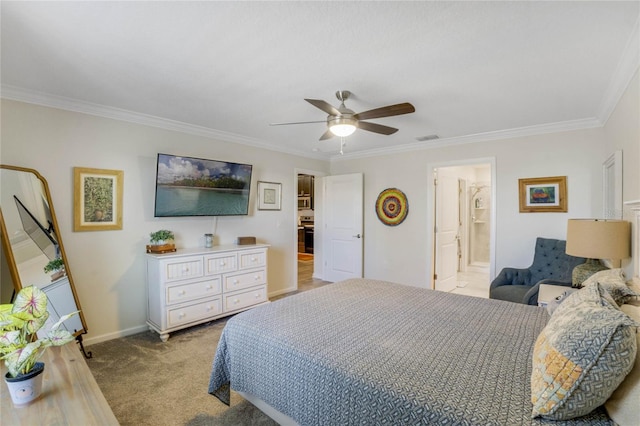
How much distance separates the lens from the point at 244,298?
3.87 meters

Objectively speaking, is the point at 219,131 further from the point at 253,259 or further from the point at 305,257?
the point at 305,257

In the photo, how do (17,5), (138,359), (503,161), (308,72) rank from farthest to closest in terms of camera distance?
(503,161), (138,359), (308,72), (17,5)

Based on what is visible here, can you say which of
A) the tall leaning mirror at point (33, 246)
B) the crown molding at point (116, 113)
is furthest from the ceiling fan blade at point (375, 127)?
the tall leaning mirror at point (33, 246)

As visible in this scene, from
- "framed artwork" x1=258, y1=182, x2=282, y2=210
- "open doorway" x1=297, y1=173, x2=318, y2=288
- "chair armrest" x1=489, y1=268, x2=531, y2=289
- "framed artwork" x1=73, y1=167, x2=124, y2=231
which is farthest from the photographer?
"open doorway" x1=297, y1=173, x2=318, y2=288

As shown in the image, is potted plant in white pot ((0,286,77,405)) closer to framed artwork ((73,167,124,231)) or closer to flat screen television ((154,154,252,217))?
framed artwork ((73,167,124,231))

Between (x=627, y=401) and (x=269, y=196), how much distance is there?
14.1 feet

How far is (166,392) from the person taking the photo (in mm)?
2303

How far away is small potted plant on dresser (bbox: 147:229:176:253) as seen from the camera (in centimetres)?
336

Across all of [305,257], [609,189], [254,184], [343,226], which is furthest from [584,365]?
[305,257]

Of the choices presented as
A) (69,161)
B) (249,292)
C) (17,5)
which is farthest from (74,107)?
(249,292)

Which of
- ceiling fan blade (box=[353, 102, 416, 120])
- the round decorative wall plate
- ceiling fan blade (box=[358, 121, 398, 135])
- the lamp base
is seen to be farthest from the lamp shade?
the round decorative wall plate

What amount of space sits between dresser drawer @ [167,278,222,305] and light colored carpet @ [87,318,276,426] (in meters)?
0.41

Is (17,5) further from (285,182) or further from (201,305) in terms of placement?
(285,182)

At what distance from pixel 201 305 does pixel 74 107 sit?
240cm
